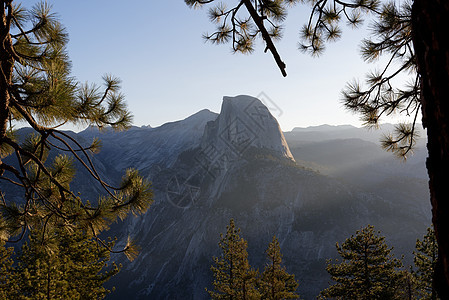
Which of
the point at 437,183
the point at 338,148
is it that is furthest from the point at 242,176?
the point at 338,148

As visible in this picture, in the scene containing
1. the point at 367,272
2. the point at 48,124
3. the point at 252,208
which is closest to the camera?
the point at 48,124

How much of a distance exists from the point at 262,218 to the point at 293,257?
11.8m

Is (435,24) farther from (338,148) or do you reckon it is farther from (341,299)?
(338,148)

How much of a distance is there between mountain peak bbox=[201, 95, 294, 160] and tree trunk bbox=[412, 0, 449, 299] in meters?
82.1

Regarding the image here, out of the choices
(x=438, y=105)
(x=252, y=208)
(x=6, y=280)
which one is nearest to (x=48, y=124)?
(x=438, y=105)

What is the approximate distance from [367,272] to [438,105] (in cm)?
1628

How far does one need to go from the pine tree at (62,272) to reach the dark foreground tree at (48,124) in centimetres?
545

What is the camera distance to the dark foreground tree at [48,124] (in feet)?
9.32

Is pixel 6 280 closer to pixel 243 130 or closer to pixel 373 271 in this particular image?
pixel 373 271

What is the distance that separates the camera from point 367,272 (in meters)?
14.5

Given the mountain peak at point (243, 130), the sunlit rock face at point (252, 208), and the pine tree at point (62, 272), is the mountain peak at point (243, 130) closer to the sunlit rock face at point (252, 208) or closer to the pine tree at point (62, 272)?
the sunlit rock face at point (252, 208)

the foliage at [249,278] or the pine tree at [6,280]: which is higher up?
the pine tree at [6,280]

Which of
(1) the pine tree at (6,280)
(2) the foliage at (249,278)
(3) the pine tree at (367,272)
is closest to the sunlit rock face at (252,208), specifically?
(2) the foliage at (249,278)

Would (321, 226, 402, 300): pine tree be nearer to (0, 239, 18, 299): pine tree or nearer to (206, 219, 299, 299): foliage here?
(206, 219, 299, 299): foliage
